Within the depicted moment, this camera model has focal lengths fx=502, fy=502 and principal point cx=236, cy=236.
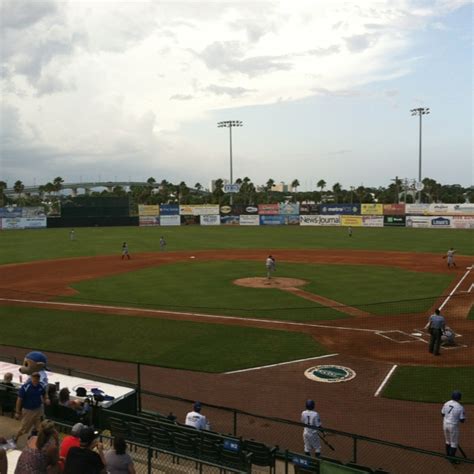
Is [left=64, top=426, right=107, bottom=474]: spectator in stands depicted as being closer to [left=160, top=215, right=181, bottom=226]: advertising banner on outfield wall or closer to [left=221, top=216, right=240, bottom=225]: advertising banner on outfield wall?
[left=221, top=216, right=240, bottom=225]: advertising banner on outfield wall

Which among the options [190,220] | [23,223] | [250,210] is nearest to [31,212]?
[23,223]

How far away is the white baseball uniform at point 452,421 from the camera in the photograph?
34.0ft

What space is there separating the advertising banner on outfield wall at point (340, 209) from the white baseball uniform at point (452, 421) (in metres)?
75.3

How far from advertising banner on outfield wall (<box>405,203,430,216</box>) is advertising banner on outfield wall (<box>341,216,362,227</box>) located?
7655 millimetres

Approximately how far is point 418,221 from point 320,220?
53.2 feet

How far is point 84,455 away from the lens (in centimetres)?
597

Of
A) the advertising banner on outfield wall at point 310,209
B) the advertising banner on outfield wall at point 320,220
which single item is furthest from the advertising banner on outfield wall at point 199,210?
the advertising banner on outfield wall at point 320,220

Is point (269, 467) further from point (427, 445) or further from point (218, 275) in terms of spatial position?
point (218, 275)

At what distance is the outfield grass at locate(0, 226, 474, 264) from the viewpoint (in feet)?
168

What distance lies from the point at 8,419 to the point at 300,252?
1572 inches

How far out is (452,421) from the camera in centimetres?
1043

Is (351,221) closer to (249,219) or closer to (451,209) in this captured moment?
(451,209)

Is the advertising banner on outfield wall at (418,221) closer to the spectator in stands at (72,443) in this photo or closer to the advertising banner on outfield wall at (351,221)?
the advertising banner on outfield wall at (351,221)

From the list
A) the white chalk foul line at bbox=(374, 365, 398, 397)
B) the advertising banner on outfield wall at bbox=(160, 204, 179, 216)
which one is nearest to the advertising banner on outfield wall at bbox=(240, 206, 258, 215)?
the advertising banner on outfield wall at bbox=(160, 204, 179, 216)
